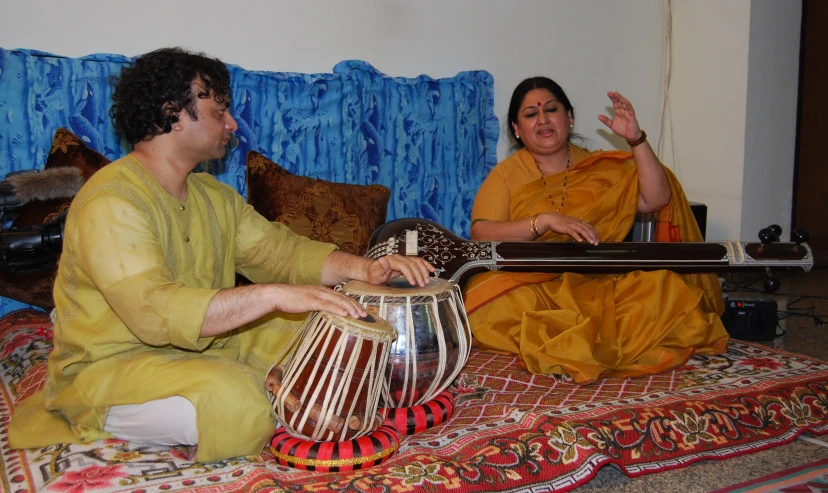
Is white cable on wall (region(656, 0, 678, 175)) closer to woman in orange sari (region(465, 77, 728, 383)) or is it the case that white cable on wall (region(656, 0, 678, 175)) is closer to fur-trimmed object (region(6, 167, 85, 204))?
woman in orange sari (region(465, 77, 728, 383))

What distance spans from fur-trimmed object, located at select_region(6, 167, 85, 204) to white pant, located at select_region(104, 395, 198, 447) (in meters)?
1.21

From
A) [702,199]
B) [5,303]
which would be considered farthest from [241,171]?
[702,199]

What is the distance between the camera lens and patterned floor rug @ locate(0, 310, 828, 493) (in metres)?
2.00

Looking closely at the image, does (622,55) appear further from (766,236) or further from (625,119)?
(766,236)

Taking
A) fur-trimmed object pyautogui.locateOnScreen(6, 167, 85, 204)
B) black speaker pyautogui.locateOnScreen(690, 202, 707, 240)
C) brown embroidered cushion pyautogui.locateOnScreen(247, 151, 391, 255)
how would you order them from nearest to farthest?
1. fur-trimmed object pyautogui.locateOnScreen(6, 167, 85, 204)
2. brown embroidered cushion pyautogui.locateOnScreen(247, 151, 391, 255)
3. black speaker pyautogui.locateOnScreen(690, 202, 707, 240)

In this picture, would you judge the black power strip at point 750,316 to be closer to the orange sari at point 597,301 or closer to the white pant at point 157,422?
the orange sari at point 597,301

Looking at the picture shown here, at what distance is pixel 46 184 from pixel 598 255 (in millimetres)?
2259

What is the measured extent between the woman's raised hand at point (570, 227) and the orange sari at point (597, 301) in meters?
0.18

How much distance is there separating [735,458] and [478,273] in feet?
4.26

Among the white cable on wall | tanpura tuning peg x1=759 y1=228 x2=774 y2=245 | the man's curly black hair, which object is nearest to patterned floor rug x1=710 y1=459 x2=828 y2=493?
tanpura tuning peg x1=759 y1=228 x2=774 y2=245

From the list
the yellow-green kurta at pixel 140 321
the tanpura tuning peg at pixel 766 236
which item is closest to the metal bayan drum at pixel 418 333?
the yellow-green kurta at pixel 140 321

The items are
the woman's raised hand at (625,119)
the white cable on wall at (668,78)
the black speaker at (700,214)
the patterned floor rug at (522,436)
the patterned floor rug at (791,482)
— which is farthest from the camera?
the white cable on wall at (668,78)

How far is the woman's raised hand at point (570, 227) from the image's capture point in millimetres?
3146

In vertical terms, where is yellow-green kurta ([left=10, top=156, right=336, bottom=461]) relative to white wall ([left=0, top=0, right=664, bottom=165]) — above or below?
below
